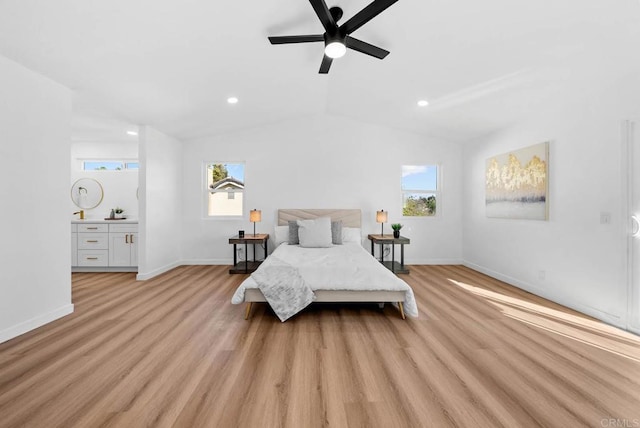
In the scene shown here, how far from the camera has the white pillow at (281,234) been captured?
16.2 feet

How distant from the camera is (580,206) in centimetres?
297

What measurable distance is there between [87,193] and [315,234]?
15.2 feet

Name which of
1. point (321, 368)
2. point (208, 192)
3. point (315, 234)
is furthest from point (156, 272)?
point (321, 368)

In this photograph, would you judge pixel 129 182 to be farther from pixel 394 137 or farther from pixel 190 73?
pixel 394 137

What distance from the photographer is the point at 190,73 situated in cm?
303

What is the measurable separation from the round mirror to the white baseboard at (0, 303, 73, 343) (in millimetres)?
3278

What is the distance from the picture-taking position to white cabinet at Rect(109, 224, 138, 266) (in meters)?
4.66

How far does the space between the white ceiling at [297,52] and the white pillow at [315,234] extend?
2.06 metres

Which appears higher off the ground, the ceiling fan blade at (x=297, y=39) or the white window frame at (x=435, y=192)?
the ceiling fan blade at (x=297, y=39)

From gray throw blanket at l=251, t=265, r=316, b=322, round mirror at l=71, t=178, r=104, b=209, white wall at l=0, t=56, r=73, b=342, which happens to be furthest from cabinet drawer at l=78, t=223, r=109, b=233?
gray throw blanket at l=251, t=265, r=316, b=322

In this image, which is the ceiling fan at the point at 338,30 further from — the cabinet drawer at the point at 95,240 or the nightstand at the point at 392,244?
the cabinet drawer at the point at 95,240

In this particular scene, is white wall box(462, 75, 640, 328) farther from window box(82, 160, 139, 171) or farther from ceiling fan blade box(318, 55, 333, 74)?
window box(82, 160, 139, 171)

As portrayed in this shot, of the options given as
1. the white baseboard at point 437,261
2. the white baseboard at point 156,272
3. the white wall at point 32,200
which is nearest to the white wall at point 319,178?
the white baseboard at point 437,261

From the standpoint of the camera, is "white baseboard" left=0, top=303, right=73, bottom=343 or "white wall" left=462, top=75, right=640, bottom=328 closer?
"white baseboard" left=0, top=303, right=73, bottom=343
